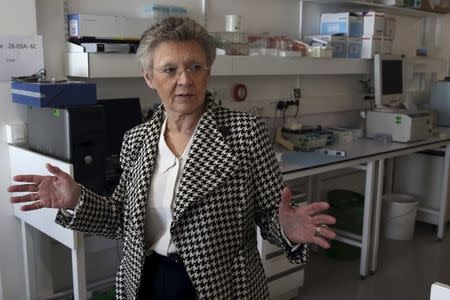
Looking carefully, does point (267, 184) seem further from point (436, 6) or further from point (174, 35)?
point (436, 6)

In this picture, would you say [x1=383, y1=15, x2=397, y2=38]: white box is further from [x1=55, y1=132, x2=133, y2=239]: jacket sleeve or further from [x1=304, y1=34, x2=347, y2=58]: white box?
[x1=55, y1=132, x2=133, y2=239]: jacket sleeve

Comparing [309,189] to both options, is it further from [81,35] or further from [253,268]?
[253,268]

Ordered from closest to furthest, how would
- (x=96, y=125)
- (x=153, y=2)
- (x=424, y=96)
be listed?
1. (x=96, y=125)
2. (x=153, y=2)
3. (x=424, y=96)

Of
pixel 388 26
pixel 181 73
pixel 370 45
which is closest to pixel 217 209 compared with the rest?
pixel 181 73

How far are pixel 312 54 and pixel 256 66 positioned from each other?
1.88ft

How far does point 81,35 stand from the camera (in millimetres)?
2404

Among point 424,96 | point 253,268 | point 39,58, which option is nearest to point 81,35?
point 39,58

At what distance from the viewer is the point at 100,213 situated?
4.91ft

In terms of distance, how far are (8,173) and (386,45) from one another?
3027 mm

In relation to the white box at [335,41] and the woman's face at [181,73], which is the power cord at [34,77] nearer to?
the woman's face at [181,73]

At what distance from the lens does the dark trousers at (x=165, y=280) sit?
1.38m

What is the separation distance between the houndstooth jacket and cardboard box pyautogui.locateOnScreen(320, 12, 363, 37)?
2.61m

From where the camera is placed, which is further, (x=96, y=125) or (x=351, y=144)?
(x=351, y=144)

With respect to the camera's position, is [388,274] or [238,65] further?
[388,274]
